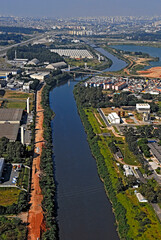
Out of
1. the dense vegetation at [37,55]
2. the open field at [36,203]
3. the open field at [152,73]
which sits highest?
the dense vegetation at [37,55]

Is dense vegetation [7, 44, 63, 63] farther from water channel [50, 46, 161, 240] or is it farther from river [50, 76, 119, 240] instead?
river [50, 76, 119, 240]

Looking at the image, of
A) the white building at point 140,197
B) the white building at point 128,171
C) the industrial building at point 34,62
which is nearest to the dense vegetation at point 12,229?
the white building at point 140,197

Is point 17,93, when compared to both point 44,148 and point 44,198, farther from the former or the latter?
point 44,198

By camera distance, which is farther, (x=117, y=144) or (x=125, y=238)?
(x=117, y=144)

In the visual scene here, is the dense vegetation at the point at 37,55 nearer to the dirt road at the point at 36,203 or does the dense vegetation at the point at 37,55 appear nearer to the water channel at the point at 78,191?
the water channel at the point at 78,191

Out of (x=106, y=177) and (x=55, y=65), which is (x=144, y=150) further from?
(x=55, y=65)

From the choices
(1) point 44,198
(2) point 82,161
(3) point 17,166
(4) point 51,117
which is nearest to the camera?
(1) point 44,198

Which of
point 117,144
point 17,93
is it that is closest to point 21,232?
point 117,144
